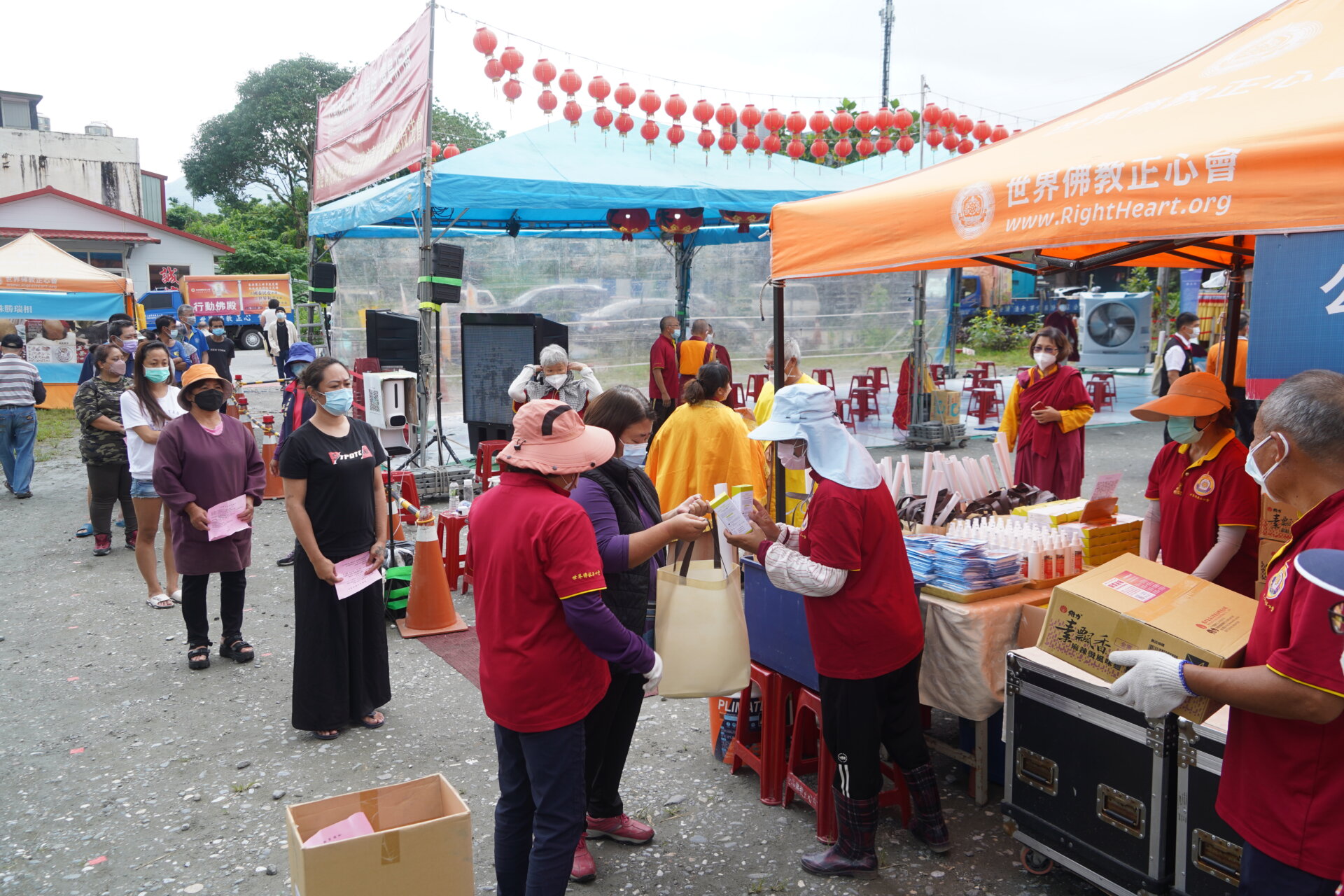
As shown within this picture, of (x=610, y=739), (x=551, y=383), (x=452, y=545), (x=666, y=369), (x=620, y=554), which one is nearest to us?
(x=620, y=554)

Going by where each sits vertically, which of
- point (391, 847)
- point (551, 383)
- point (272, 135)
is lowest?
point (391, 847)

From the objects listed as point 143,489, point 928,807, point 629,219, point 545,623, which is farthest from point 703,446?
point 629,219

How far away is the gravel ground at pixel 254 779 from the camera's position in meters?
3.39

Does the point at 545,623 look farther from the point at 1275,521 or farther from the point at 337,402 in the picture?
the point at 1275,521

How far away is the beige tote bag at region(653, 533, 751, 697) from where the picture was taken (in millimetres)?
3227

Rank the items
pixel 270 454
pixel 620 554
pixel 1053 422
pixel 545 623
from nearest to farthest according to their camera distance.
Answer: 1. pixel 545 623
2. pixel 620 554
3. pixel 1053 422
4. pixel 270 454

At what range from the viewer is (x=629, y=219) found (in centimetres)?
1298

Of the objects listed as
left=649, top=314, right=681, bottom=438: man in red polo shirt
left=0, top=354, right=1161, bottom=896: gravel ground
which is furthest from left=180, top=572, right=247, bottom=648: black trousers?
left=649, top=314, right=681, bottom=438: man in red polo shirt

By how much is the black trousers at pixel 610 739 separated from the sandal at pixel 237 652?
9.76ft

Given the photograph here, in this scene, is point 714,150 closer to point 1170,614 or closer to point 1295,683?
point 1170,614

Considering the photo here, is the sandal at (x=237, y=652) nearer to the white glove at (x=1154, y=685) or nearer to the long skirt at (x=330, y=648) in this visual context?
the long skirt at (x=330, y=648)

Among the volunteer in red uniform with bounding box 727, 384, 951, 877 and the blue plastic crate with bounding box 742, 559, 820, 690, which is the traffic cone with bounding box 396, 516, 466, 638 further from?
the volunteer in red uniform with bounding box 727, 384, 951, 877

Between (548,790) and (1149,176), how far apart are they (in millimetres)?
2808

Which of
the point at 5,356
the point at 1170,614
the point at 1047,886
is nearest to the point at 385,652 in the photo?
the point at 1047,886
